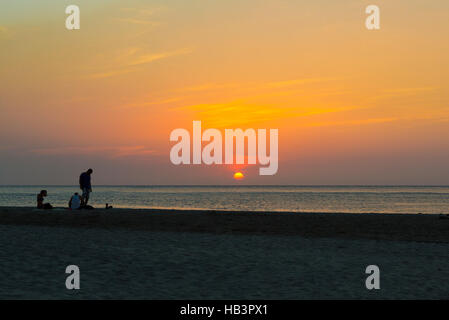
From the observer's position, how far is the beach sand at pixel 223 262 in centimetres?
902

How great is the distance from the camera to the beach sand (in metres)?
9.02

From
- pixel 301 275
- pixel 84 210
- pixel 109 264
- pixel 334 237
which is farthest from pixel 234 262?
pixel 84 210

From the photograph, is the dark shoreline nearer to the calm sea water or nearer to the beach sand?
the beach sand

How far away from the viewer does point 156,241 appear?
1616cm

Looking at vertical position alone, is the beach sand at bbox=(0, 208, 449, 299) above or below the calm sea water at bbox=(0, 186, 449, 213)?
below

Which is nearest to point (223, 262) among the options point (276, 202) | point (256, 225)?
point (256, 225)

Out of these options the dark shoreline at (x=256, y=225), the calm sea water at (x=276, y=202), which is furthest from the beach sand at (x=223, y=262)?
the calm sea water at (x=276, y=202)

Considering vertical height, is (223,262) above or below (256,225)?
below

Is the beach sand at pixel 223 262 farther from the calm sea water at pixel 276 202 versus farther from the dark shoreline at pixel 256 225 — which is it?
the calm sea water at pixel 276 202

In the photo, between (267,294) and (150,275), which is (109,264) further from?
(267,294)

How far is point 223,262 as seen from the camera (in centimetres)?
1216

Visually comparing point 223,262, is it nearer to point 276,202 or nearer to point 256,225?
point 256,225

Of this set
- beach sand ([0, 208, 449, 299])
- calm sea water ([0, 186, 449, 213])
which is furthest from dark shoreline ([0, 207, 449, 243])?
calm sea water ([0, 186, 449, 213])

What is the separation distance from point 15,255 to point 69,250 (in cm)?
156
